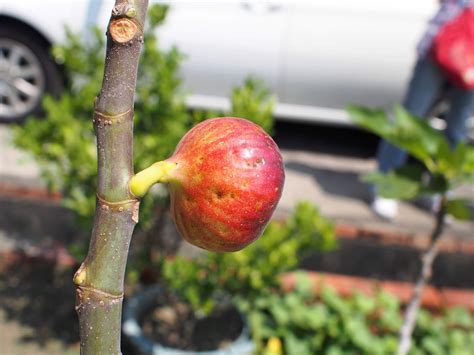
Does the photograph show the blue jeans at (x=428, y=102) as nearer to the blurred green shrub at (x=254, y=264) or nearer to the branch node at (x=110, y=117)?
the blurred green shrub at (x=254, y=264)

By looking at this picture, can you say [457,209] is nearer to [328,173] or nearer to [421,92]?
[421,92]

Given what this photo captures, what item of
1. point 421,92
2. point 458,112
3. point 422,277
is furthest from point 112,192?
point 458,112

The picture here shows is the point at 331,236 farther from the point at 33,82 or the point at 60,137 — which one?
the point at 33,82

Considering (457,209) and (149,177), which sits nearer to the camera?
(149,177)

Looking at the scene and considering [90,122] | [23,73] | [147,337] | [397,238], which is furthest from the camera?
[23,73]

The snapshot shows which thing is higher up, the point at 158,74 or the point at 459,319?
the point at 158,74

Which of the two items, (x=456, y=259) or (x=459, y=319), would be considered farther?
(x=456, y=259)

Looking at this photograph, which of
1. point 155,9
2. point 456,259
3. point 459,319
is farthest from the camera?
Answer: point 456,259

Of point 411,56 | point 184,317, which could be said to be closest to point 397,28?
point 411,56
